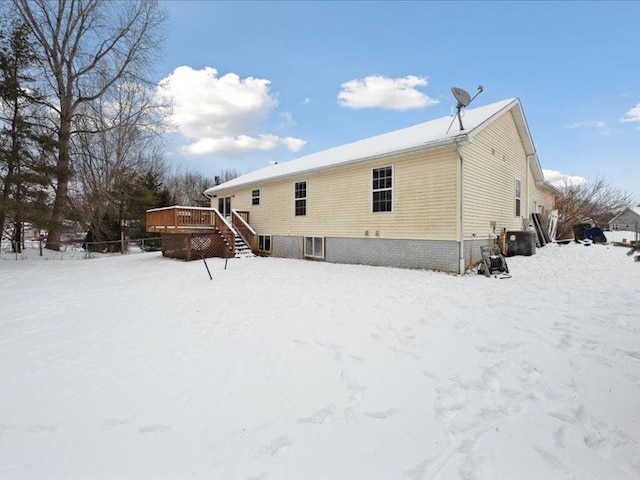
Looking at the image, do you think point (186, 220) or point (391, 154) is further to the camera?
point (186, 220)

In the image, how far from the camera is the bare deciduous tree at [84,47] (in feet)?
55.5

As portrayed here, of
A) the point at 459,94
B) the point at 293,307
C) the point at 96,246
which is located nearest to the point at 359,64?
→ the point at 459,94

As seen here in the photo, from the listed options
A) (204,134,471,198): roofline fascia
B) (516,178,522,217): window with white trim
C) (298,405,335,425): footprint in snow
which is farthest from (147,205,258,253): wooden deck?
(516,178,522,217): window with white trim

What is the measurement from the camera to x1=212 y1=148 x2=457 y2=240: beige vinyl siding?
9625 millimetres

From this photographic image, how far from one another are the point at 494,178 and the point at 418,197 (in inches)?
135

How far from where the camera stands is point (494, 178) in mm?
11281

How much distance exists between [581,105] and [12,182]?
23017mm

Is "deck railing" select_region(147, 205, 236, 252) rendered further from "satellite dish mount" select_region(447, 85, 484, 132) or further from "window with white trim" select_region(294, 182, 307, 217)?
"satellite dish mount" select_region(447, 85, 484, 132)

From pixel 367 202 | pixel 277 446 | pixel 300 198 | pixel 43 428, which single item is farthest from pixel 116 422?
pixel 300 198

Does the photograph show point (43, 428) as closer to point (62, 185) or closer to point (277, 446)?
point (277, 446)

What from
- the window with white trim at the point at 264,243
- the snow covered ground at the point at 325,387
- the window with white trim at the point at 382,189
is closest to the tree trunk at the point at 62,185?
the window with white trim at the point at 264,243

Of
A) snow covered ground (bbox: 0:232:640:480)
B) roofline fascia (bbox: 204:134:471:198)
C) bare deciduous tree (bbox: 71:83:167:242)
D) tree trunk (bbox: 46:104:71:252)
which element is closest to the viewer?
snow covered ground (bbox: 0:232:640:480)

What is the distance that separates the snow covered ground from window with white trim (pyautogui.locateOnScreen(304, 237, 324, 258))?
6.85 metres

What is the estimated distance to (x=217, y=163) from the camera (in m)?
44.5
